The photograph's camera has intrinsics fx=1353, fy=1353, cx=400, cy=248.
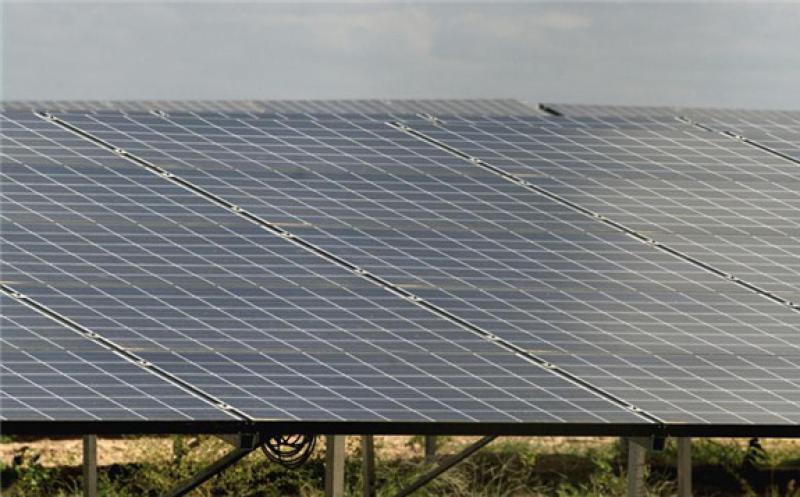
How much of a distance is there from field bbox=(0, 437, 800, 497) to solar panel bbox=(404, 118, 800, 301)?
20.6ft

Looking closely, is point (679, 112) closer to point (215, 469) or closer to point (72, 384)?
point (215, 469)

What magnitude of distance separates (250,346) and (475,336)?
1971 mm

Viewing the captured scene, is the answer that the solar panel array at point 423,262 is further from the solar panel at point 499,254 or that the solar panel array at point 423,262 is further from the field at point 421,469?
the field at point 421,469

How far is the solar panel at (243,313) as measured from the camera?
10828 millimetres

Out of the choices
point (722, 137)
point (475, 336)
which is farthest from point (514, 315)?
point (722, 137)

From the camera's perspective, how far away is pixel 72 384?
10.8 m

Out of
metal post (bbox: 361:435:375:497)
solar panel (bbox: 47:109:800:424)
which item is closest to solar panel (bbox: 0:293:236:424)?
solar panel (bbox: 47:109:800:424)

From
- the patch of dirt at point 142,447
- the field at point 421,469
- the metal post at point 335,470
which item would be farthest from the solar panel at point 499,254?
the patch of dirt at point 142,447

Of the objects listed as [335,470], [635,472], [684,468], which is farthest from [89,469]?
[684,468]

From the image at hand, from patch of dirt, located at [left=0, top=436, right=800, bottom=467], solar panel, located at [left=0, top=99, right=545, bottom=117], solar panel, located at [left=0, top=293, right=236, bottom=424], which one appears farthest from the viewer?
solar panel, located at [left=0, top=99, right=545, bottom=117]

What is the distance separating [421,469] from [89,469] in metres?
8.43

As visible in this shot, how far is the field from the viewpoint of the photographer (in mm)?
20641

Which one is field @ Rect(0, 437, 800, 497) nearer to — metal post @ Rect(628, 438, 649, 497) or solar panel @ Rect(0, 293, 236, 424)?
metal post @ Rect(628, 438, 649, 497)

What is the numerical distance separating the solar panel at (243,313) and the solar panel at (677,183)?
2.91 m
